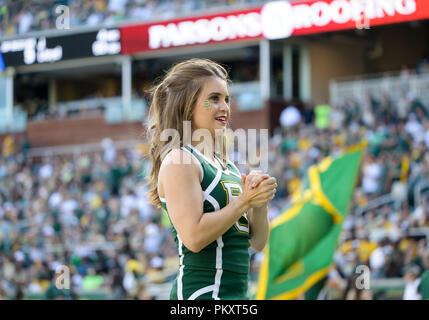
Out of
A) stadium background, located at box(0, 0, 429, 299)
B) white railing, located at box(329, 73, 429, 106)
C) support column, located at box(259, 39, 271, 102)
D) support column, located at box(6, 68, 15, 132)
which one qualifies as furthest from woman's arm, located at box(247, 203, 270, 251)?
support column, located at box(6, 68, 15, 132)

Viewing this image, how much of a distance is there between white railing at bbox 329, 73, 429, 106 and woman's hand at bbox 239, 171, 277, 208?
1241 cm

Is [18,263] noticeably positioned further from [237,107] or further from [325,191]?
[325,191]

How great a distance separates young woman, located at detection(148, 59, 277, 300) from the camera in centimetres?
262

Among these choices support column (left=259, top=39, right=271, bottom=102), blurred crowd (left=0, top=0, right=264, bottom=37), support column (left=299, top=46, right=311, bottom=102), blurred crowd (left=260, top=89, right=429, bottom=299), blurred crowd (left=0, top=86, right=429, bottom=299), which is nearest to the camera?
blurred crowd (left=260, top=89, right=429, bottom=299)

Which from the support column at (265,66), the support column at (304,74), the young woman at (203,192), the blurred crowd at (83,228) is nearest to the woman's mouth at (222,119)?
the young woman at (203,192)

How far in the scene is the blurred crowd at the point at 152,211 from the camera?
1065cm

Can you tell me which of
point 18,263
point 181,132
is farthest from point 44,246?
point 181,132

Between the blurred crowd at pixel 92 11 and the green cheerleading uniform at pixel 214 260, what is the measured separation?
14332mm

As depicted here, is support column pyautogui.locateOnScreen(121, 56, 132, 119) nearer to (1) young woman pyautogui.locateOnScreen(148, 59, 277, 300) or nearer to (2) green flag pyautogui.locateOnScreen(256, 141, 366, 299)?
(2) green flag pyautogui.locateOnScreen(256, 141, 366, 299)

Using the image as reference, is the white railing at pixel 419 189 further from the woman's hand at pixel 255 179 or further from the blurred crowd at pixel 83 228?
the woman's hand at pixel 255 179

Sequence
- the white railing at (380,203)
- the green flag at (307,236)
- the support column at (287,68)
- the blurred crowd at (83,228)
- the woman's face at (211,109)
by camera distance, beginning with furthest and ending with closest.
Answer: the support column at (287,68) → the blurred crowd at (83,228) → the white railing at (380,203) → the green flag at (307,236) → the woman's face at (211,109)

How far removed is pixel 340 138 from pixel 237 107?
4935 mm

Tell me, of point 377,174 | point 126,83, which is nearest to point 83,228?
point 126,83

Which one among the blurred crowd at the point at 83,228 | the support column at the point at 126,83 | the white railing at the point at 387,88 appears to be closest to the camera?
the blurred crowd at the point at 83,228
